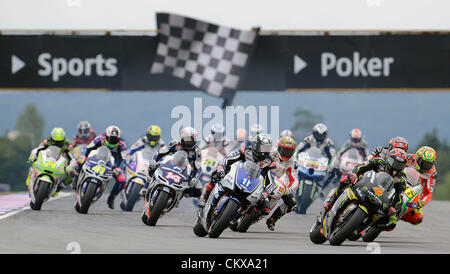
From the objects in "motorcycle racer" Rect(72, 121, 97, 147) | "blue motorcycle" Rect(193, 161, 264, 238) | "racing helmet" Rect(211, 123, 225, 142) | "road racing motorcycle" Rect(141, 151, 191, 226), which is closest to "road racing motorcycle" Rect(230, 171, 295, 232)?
"blue motorcycle" Rect(193, 161, 264, 238)

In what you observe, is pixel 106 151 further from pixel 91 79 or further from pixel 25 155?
pixel 25 155

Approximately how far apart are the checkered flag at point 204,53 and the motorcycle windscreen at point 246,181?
39.0 ft

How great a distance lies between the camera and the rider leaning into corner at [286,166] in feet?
40.7

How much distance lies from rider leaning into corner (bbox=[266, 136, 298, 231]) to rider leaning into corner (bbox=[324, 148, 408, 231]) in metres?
1.14

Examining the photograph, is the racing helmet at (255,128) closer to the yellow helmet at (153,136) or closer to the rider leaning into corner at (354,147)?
the rider leaning into corner at (354,147)

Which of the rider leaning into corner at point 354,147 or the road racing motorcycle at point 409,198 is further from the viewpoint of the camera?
the rider leaning into corner at point 354,147

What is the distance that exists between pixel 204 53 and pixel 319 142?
635 centimetres

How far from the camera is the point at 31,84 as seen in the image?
2342 cm

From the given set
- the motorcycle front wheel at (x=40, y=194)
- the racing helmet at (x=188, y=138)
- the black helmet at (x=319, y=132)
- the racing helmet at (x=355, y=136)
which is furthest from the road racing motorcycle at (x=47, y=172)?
the racing helmet at (x=355, y=136)

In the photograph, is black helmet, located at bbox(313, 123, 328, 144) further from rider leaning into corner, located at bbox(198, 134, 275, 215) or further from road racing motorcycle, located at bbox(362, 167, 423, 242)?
rider leaning into corner, located at bbox(198, 134, 275, 215)

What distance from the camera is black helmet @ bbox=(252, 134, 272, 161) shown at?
11727 mm

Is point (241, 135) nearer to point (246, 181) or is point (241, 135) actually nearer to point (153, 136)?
point (153, 136)

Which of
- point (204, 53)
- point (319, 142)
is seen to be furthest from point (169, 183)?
point (204, 53)
